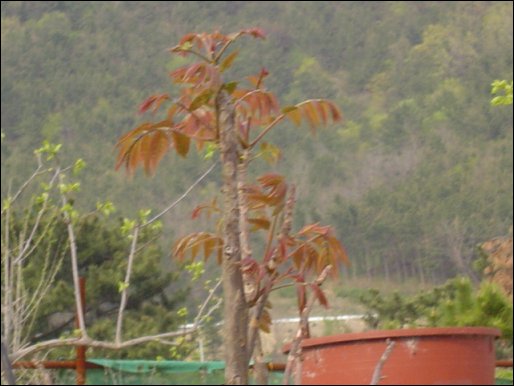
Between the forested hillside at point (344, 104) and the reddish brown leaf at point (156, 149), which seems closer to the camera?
the reddish brown leaf at point (156, 149)

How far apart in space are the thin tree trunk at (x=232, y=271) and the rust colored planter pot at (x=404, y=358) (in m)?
0.18

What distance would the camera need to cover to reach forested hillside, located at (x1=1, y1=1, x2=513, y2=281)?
45.7 metres

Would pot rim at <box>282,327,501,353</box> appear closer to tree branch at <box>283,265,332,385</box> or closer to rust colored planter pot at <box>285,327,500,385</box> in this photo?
rust colored planter pot at <box>285,327,500,385</box>

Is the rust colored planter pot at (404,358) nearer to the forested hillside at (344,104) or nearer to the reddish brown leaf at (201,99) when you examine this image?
the reddish brown leaf at (201,99)

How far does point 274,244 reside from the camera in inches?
71.5

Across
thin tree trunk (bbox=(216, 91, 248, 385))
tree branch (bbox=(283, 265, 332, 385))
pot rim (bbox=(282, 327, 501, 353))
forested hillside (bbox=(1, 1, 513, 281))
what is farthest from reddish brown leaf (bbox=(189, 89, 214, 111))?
forested hillside (bbox=(1, 1, 513, 281))

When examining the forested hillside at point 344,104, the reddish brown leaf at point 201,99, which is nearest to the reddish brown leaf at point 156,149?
the reddish brown leaf at point 201,99

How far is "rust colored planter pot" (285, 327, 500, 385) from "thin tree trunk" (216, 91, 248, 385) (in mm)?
181

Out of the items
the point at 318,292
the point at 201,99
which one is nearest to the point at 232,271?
the point at 318,292

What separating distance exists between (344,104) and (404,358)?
211 feet

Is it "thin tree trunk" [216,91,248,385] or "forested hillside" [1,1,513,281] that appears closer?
"thin tree trunk" [216,91,248,385]

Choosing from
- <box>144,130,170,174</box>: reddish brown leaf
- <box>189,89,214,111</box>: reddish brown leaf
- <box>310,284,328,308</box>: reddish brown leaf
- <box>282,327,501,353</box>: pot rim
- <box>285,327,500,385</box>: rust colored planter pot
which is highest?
<box>189,89,214,111</box>: reddish brown leaf

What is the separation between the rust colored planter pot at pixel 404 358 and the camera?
177 cm

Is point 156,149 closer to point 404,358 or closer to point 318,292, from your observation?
point 318,292
